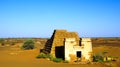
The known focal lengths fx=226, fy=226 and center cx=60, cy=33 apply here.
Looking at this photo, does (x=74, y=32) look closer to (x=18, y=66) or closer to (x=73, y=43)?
(x=73, y=43)

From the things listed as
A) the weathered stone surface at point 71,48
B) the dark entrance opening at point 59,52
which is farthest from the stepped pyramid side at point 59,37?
the dark entrance opening at point 59,52

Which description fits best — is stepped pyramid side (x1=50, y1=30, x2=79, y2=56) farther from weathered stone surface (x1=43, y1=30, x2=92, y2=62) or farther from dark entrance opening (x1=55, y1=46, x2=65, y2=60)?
dark entrance opening (x1=55, y1=46, x2=65, y2=60)

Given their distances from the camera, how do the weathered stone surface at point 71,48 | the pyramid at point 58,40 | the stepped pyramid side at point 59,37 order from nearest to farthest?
the weathered stone surface at point 71,48, the pyramid at point 58,40, the stepped pyramid side at point 59,37

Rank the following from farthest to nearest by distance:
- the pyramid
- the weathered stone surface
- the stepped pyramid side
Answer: the stepped pyramid side, the pyramid, the weathered stone surface

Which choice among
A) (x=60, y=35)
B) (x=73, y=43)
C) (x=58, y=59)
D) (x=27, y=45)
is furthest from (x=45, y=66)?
(x=27, y=45)

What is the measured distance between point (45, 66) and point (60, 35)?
7.74 meters

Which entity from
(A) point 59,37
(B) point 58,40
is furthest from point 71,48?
(A) point 59,37

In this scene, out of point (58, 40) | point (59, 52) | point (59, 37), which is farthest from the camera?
point (59, 37)

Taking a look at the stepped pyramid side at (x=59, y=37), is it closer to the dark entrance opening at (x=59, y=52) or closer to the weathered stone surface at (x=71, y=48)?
the weathered stone surface at (x=71, y=48)

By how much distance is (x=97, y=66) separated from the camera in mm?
22297

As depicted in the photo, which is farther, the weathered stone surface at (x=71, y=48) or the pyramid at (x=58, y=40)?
the pyramid at (x=58, y=40)

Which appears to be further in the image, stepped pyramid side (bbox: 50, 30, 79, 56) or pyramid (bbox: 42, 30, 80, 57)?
stepped pyramid side (bbox: 50, 30, 79, 56)

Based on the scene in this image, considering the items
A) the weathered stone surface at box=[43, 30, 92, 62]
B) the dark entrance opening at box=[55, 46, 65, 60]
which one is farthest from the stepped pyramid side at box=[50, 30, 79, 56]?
the dark entrance opening at box=[55, 46, 65, 60]

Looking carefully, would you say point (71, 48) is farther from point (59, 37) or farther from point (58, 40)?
point (59, 37)
